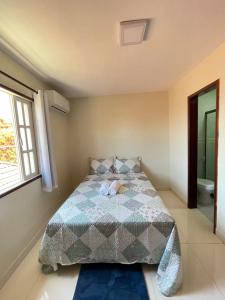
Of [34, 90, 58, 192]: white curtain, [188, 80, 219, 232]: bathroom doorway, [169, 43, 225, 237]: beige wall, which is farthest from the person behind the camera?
[188, 80, 219, 232]: bathroom doorway

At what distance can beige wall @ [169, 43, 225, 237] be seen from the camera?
1.95 m

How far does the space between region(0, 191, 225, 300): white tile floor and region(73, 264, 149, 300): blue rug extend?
0.21 ft

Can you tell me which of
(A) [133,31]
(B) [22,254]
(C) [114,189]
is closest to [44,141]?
(C) [114,189]

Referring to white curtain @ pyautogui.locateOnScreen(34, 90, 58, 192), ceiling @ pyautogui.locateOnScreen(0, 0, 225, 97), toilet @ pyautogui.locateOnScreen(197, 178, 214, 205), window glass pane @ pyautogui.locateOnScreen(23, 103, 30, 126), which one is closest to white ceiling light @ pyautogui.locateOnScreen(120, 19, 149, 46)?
ceiling @ pyautogui.locateOnScreen(0, 0, 225, 97)

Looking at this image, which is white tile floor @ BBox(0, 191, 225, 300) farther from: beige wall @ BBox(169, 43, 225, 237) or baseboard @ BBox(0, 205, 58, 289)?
beige wall @ BBox(169, 43, 225, 237)

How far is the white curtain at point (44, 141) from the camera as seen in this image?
91.7 inches

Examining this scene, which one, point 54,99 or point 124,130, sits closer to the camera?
point 54,99

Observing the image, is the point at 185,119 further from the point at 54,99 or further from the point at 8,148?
the point at 8,148

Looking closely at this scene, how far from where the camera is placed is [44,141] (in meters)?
2.36

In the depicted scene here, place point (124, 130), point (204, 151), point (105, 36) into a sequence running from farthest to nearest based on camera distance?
point (124, 130) < point (204, 151) < point (105, 36)

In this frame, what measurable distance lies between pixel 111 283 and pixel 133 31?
7.18 ft

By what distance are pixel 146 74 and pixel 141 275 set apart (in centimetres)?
251

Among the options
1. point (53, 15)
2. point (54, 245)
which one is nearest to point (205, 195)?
point (54, 245)

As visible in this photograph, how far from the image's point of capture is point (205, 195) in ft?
10.9
